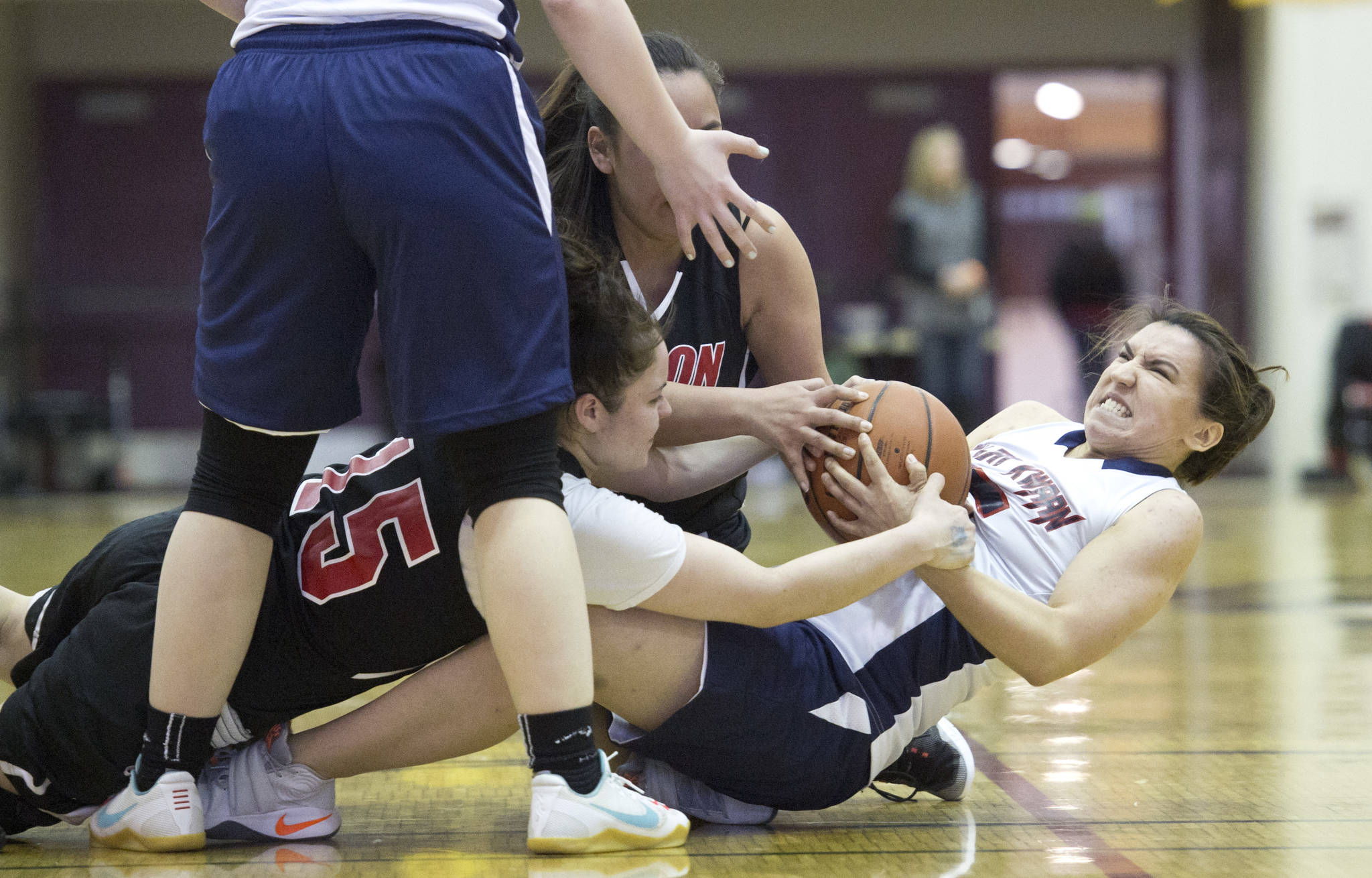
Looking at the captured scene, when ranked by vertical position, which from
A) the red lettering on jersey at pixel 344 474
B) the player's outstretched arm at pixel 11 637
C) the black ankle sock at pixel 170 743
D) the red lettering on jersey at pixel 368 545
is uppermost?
the red lettering on jersey at pixel 344 474

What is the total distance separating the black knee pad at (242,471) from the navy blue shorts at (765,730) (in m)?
0.49

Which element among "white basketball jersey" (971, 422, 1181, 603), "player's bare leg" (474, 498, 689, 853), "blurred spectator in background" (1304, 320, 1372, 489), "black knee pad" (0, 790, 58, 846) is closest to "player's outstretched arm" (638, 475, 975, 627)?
"player's bare leg" (474, 498, 689, 853)

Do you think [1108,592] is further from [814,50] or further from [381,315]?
[814,50]

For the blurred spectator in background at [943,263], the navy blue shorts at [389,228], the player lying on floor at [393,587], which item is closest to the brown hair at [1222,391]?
the player lying on floor at [393,587]

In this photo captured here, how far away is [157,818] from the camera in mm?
1450

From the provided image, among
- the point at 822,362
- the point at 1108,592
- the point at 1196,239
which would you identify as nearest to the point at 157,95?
the point at 1196,239

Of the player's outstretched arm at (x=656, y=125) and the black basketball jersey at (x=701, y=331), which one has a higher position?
the player's outstretched arm at (x=656, y=125)

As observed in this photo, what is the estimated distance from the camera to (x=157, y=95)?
8062 mm

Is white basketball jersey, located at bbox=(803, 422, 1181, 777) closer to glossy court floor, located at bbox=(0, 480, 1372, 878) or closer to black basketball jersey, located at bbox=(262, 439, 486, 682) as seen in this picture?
glossy court floor, located at bbox=(0, 480, 1372, 878)

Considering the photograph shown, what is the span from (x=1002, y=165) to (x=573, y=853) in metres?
7.55

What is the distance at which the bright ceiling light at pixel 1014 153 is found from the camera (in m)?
8.34

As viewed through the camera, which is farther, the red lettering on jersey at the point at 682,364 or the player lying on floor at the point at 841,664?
the red lettering on jersey at the point at 682,364

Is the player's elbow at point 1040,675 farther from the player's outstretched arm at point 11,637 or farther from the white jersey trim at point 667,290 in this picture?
the player's outstretched arm at point 11,637

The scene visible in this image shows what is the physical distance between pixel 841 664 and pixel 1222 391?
0.65 metres
